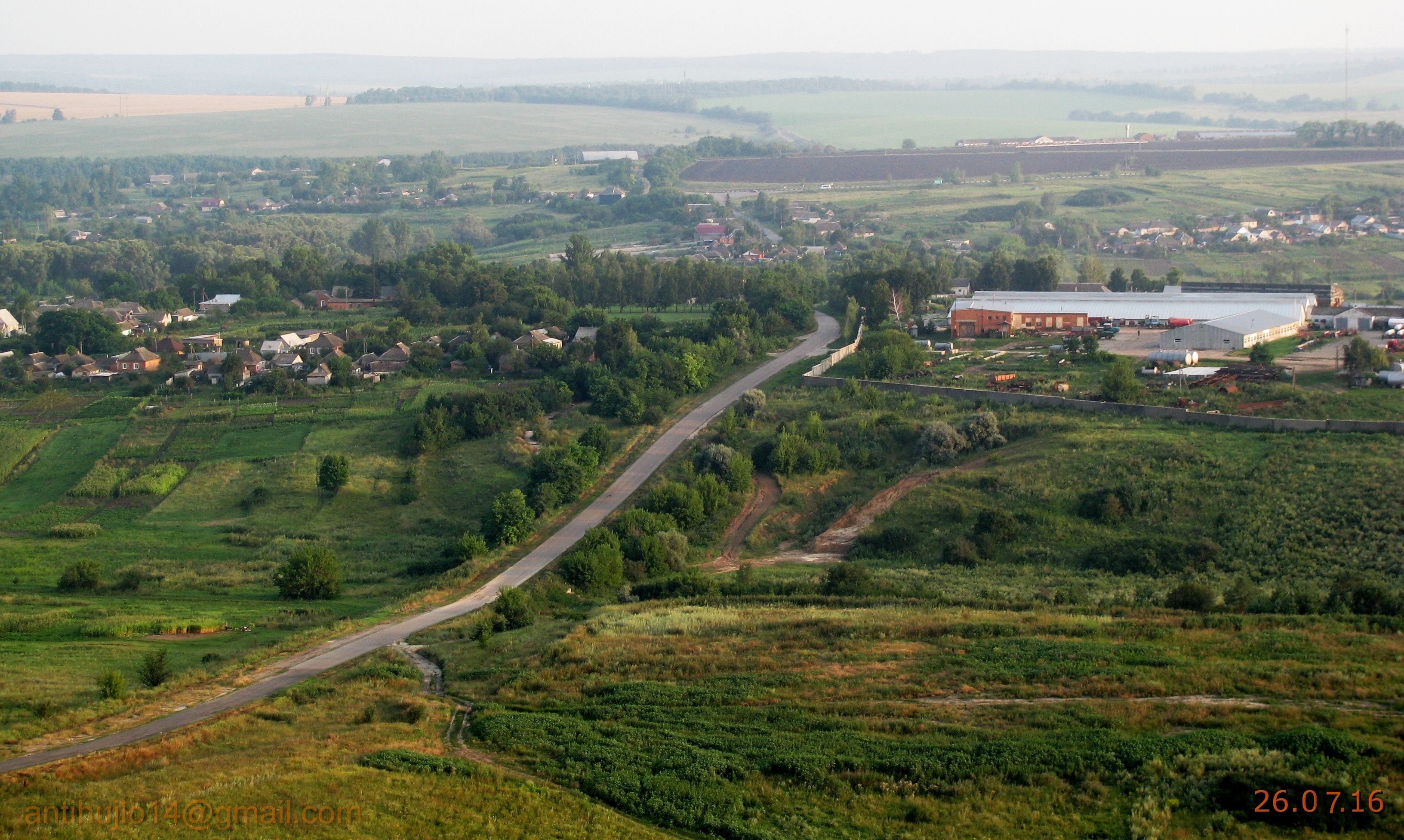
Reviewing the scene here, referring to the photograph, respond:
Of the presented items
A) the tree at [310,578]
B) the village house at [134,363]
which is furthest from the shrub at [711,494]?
the village house at [134,363]

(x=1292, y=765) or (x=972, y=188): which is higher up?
(x=972, y=188)

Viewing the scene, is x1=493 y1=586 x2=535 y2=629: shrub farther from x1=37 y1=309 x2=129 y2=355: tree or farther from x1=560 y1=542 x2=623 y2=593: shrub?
x1=37 y1=309 x2=129 y2=355: tree

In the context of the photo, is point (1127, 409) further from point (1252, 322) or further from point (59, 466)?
point (59, 466)

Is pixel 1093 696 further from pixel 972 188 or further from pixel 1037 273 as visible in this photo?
pixel 972 188

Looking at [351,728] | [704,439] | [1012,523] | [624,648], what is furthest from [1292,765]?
[704,439]

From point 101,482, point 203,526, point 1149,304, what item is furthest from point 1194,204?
point 101,482
